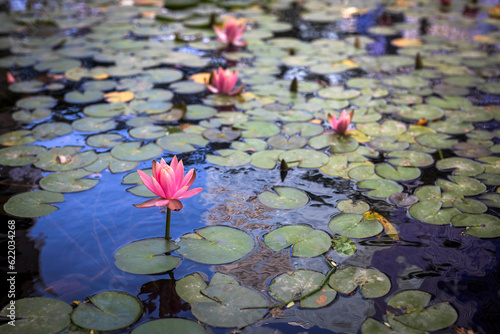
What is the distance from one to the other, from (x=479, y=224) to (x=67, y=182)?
7.79 ft

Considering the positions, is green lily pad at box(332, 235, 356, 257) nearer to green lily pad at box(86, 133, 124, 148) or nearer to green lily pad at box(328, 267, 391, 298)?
green lily pad at box(328, 267, 391, 298)

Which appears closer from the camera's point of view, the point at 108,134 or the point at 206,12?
the point at 108,134

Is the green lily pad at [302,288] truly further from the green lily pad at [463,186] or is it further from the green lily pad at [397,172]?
the green lily pad at [463,186]

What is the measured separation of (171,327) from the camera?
1579 mm

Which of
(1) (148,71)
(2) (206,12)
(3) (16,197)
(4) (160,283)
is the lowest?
(4) (160,283)

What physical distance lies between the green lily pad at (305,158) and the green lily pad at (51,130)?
1.66 metres

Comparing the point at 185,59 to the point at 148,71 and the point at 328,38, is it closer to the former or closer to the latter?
the point at 148,71

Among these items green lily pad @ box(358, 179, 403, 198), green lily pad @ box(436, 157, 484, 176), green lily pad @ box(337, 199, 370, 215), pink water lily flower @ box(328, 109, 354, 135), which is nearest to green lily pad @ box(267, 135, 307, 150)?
pink water lily flower @ box(328, 109, 354, 135)

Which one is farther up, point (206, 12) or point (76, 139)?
point (206, 12)

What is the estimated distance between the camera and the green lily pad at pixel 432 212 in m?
2.18

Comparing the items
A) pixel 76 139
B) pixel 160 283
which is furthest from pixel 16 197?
pixel 160 283

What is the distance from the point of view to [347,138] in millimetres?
3002

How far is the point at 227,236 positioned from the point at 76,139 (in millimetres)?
1590

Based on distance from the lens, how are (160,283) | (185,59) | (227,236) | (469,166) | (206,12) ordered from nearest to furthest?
(160,283), (227,236), (469,166), (185,59), (206,12)
